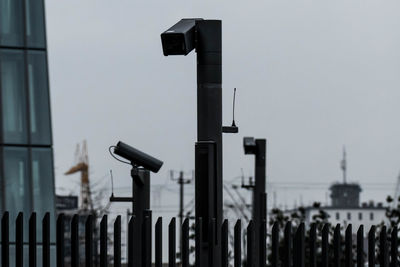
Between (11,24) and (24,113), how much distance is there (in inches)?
73.9

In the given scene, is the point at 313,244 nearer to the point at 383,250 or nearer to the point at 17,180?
the point at 383,250

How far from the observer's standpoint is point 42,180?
98.3 ft

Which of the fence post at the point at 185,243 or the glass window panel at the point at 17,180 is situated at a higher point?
the fence post at the point at 185,243

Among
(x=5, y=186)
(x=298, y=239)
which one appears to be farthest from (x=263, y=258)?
(x=5, y=186)

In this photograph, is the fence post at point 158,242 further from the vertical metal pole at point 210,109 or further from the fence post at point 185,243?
the vertical metal pole at point 210,109

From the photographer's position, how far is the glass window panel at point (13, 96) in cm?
2952

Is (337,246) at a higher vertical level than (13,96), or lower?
lower

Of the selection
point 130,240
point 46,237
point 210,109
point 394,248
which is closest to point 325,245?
point 394,248

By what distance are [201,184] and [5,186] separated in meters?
17.9

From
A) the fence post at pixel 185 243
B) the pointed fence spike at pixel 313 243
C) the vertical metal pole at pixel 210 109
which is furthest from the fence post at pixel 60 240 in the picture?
the pointed fence spike at pixel 313 243

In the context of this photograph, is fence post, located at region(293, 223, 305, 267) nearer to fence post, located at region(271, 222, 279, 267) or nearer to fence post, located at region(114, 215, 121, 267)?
fence post, located at region(271, 222, 279, 267)

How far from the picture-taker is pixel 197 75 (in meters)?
12.0

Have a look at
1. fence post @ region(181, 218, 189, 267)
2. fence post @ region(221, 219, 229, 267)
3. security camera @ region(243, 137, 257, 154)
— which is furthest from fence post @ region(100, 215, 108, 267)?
security camera @ region(243, 137, 257, 154)

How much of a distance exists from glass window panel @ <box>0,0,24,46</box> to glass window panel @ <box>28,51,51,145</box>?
44 centimetres
